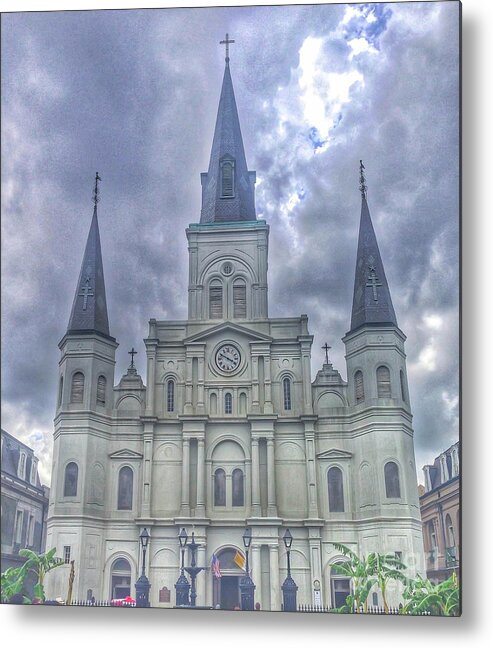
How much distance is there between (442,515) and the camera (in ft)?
48.3

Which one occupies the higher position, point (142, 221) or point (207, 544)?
point (142, 221)

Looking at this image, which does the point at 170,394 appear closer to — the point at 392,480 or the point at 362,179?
the point at 392,480

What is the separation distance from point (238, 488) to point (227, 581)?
192 cm

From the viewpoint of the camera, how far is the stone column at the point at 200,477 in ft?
53.3

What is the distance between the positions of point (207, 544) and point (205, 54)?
10.2 metres

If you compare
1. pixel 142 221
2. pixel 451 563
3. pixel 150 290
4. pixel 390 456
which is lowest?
pixel 451 563

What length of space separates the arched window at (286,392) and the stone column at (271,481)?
903 mm

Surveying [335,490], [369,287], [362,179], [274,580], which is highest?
[362,179]

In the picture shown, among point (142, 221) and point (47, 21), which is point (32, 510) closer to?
point (142, 221)

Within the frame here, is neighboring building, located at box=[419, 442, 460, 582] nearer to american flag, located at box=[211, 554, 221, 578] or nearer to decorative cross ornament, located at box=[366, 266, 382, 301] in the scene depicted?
decorative cross ornament, located at box=[366, 266, 382, 301]

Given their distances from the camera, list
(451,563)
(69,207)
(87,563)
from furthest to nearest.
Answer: (69,207) < (87,563) < (451,563)

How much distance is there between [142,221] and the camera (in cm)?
1702

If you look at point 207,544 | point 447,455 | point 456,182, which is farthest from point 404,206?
point 207,544

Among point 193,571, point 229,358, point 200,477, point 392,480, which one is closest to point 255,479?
point 200,477
